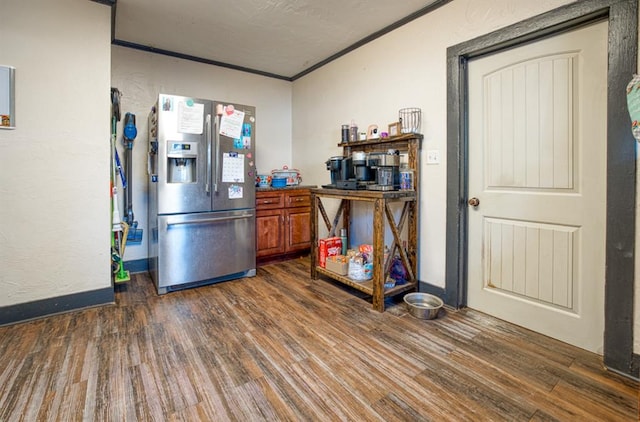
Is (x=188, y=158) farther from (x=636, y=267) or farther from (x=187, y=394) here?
(x=636, y=267)

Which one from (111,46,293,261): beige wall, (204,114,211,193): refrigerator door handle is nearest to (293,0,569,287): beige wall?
(111,46,293,261): beige wall

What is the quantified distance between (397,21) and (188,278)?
3125mm

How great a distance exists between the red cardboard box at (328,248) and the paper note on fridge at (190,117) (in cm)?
163

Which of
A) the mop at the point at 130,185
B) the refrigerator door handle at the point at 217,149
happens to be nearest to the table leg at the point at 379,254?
the refrigerator door handle at the point at 217,149

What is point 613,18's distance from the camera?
1685mm

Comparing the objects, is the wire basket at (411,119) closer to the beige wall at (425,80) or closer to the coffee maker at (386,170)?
the beige wall at (425,80)

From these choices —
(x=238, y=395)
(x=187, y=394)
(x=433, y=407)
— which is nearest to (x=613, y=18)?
(x=433, y=407)

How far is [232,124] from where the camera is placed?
123 inches

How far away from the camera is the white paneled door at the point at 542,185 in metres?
1.89

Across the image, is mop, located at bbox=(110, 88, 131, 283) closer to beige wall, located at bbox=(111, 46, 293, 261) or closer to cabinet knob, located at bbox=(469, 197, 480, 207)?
beige wall, located at bbox=(111, 46, 293, 261)

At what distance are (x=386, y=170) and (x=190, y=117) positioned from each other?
73.3 inches

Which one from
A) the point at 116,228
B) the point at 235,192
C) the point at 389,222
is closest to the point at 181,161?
the point at 235,192

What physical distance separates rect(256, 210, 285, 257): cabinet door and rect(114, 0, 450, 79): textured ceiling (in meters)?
1.90

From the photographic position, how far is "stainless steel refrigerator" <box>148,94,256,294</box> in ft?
9.37
